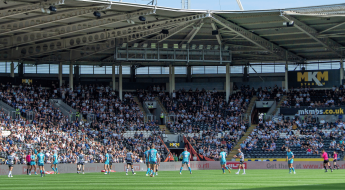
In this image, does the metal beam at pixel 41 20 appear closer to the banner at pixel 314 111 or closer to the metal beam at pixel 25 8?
the metal beam at pixel 25 8

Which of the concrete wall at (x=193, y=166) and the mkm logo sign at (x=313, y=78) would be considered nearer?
the concrete wall at (x=193, y=166)

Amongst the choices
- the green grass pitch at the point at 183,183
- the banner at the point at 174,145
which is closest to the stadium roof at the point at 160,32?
the banner at the point at 174,145

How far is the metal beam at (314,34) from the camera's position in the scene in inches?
1654

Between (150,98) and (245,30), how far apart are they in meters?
17.6

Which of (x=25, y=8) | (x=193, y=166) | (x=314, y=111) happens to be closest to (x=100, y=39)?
(x=25, y=8)

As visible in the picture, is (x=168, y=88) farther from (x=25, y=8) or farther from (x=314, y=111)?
(x=25, y=8)

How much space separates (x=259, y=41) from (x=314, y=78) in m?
13.5

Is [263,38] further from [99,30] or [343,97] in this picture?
[99,30]

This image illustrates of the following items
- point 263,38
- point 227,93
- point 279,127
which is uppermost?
point 263,38

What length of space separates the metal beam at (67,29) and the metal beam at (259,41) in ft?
23.9

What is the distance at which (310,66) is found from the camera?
61.2 metres

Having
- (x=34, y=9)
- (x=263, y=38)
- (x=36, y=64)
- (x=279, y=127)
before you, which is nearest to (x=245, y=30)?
(x=263, y=38)

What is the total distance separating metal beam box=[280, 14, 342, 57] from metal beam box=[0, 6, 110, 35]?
53.0 ft

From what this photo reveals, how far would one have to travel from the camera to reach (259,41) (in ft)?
162
